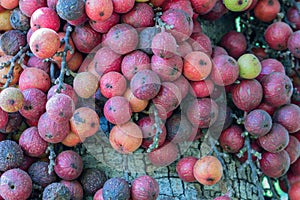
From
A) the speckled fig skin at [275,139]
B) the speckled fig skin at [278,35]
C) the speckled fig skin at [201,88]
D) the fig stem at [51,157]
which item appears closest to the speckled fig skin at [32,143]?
the fig stem at [51,157]

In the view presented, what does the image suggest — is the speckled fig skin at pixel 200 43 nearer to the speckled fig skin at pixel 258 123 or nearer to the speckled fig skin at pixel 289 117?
the speckled fig skin at pixel 258 123

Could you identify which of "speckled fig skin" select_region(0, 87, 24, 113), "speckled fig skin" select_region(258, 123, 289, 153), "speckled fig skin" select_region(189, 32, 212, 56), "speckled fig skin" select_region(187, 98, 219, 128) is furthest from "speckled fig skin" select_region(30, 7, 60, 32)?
"speckled fig skin" select_region(258, 123, 289, 153)

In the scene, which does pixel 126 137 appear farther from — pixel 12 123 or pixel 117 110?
pixel 12 123

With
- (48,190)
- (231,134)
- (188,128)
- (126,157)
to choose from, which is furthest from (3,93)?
(231,134)

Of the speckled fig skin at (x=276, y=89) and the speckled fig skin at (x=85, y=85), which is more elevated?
the speckled fig skin at (x=85, y=85)

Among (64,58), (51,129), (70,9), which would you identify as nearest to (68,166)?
(51,129)
